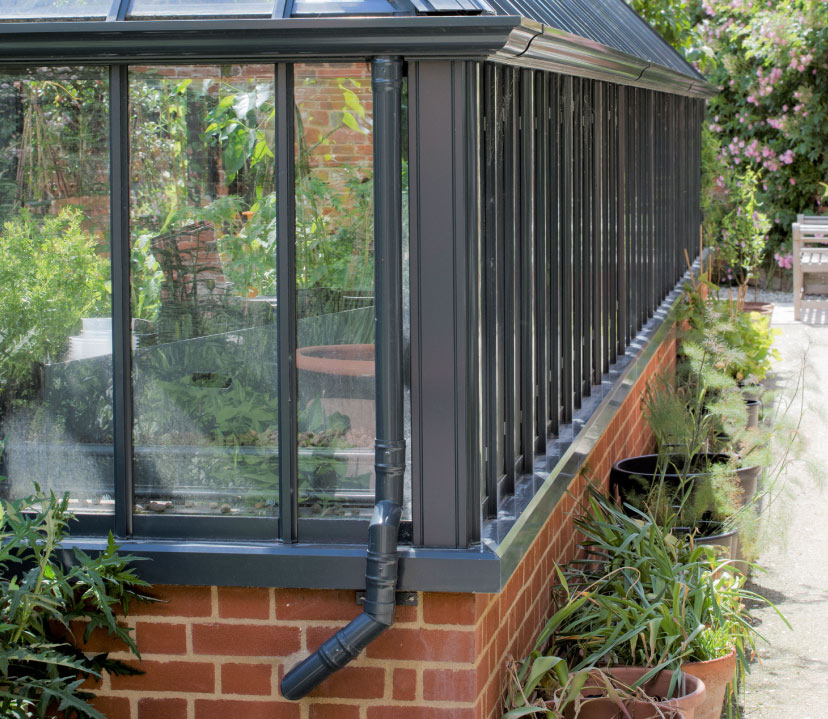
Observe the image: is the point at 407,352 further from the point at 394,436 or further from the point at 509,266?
the point at 509,266

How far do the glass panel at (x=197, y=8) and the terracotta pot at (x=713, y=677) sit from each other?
7.15 feet

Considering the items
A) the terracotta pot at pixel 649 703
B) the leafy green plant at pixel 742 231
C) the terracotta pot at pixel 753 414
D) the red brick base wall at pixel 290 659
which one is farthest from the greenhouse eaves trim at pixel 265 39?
the leafy green plant at pixel 742 231

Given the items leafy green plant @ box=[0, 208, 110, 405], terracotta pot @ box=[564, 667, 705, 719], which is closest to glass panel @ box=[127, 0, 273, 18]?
leafy green plant @ box=[0, 208, 110, 405]

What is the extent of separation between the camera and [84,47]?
8.94 feet

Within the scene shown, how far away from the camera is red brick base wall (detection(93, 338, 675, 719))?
2789 millimetres

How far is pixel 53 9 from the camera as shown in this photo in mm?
2801

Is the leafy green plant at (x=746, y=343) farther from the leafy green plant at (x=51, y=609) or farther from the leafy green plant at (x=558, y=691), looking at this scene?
the leafy green plant at (x=51, y=609)

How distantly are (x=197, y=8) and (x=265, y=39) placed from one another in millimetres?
212

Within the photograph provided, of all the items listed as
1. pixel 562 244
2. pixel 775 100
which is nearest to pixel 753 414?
pixel 562 244

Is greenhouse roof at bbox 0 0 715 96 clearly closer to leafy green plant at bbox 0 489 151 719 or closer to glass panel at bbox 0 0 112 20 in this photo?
glass panel at bbox 0 0 112 20

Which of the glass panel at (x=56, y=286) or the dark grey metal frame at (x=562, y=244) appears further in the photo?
the dark grey metal frame at (x=562, y=244)

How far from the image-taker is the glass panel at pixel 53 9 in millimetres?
2773

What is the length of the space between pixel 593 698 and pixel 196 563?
113 cm

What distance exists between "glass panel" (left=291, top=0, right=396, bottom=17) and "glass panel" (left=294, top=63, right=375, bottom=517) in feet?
0.43
